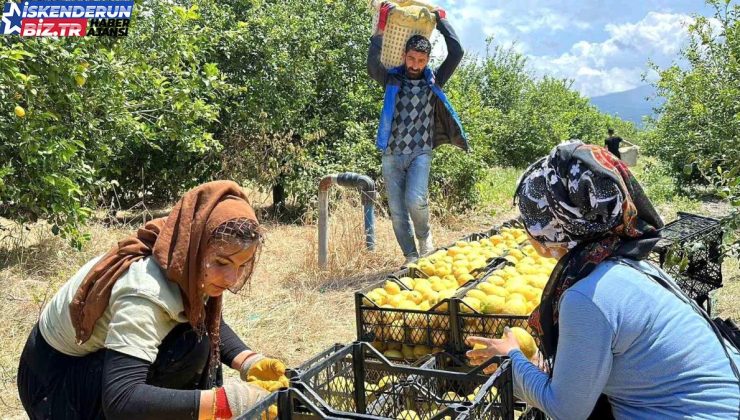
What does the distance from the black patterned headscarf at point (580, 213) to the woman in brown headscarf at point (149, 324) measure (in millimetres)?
891

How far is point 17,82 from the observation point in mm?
4281

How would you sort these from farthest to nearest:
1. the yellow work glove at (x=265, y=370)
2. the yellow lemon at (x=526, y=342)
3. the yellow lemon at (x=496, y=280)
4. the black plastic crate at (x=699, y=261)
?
the black plastic crate at (x=699, y=261) → the yellow lemon at (x=496, y=280) → the yellow lemon at (x=526, y=342) → the yellow work glove at (x=265, y=370)

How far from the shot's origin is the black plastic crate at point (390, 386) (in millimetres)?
1972

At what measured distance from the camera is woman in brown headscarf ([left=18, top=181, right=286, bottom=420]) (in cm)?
191

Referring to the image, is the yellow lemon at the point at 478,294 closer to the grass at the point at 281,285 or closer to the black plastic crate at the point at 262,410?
the black plastic crate at the point at 262,410

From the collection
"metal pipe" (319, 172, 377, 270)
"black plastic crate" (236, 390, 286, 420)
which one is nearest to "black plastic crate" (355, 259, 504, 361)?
"black plastic crate" (236, 390, 286, 420)

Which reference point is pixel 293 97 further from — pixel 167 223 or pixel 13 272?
pixel 167 223

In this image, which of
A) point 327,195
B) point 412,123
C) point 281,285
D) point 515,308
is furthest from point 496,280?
point 281,285

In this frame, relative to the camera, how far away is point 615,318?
1.69m

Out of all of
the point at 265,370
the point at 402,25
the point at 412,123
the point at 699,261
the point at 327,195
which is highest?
the point at 402,25

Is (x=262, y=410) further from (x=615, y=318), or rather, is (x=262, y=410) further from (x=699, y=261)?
(x=699, y=261)

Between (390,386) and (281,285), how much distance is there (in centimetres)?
360

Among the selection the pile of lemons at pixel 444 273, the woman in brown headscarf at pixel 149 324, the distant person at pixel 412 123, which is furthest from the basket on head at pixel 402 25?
the woman in brown headscarf at pixel 149 324

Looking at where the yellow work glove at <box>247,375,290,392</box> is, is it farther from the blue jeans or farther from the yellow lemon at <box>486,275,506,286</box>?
the blue jeans
